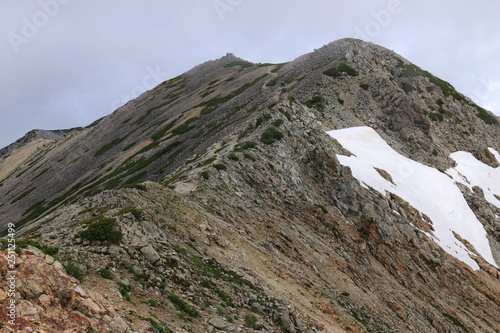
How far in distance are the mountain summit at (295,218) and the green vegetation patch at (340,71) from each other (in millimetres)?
396

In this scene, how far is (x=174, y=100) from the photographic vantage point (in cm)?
11431

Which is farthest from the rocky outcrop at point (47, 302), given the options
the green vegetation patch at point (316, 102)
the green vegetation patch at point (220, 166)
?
the green vegetation patch at point (316, 102)

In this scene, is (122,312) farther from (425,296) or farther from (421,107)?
(421,107)

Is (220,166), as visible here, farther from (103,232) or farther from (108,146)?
(108,146)

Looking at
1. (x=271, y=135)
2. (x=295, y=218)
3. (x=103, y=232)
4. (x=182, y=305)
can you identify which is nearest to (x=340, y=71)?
(x=271, y=135)

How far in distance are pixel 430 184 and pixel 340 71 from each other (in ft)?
98.7

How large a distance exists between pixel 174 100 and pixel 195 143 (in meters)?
55.2

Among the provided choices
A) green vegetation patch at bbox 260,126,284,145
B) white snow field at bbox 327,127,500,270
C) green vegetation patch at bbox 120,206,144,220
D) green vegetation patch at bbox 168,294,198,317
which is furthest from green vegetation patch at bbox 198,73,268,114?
green vegetation patch at bbox 168,294,198,317

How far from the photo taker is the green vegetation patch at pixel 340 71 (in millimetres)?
70812

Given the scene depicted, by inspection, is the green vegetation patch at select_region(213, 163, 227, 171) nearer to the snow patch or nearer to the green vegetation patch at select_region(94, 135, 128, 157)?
the snow patch

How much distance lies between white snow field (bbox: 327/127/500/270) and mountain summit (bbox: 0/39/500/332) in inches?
10.8

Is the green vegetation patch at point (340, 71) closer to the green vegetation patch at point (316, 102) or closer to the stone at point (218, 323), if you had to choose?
the green vegetation patch at point (316, 102)

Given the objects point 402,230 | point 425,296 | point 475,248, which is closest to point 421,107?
point 475,248

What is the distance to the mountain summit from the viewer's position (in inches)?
577
